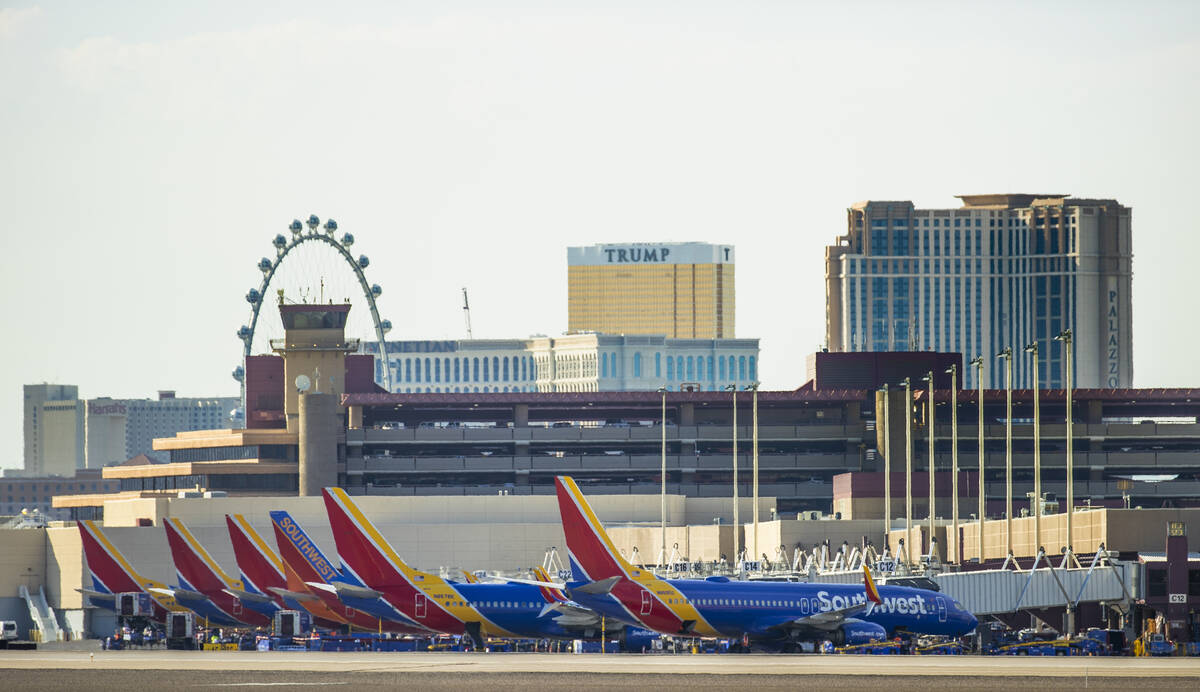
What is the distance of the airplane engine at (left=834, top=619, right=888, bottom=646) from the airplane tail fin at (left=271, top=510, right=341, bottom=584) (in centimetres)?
3384

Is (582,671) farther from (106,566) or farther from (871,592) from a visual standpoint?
(106,566)

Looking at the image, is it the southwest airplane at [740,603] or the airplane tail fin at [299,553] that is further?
the airplane tail fin at [299,553]

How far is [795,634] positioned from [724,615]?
4473 mm

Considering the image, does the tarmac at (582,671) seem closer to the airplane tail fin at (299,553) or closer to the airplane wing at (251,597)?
the airplane tail fin at (299,553)

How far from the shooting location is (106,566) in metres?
164

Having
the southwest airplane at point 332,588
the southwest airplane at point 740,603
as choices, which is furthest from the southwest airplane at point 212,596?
the southwest airplane at point 740,603

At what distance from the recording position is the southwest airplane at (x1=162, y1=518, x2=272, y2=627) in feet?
466

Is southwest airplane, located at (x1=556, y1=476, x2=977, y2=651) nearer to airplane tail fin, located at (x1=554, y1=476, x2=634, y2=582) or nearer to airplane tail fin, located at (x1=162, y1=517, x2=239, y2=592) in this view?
airplane tail fin, located at (x1=554, y1=476, x2=634, y2=582)

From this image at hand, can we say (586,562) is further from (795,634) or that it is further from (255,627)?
(255,627)

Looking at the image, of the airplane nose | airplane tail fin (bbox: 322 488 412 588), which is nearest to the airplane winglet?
airplane tail fin (bbox: 322 488 412 588)

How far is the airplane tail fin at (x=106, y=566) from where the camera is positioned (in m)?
164

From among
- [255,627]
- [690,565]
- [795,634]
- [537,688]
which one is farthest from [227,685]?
[690,565]

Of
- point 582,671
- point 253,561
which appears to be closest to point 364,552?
point 582,671

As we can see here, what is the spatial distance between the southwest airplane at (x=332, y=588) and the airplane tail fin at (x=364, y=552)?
37.0 inches
